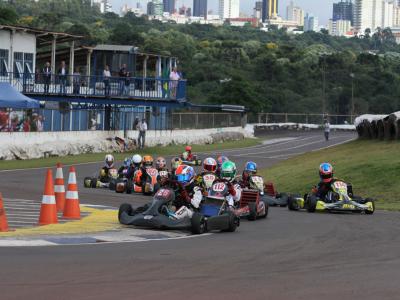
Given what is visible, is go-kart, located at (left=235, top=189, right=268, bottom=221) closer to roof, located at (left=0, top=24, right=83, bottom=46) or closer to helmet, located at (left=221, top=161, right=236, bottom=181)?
helmet, located at (left=221, top=161, right=236, bottom=181)

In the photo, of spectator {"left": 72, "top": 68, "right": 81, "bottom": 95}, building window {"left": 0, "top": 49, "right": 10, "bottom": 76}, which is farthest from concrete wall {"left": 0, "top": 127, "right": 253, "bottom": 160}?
building window {"left": 0, "top": 49, "right": 10, "bottom": 76}

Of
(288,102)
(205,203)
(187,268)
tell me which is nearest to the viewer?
(187,268)

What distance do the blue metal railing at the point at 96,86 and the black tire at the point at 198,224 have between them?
3449 centimetres

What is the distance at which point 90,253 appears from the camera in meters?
12.6

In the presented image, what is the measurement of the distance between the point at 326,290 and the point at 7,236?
5.63 metres

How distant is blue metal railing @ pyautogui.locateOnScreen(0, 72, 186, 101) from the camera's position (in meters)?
50.0

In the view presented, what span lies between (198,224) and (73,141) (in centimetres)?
3110

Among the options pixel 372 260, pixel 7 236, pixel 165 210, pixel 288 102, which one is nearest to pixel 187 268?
pixel 372 260

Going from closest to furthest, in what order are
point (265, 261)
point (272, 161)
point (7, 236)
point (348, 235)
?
1. point (265, 261)
2. point (7, 236)
3. point (348, 235)
4. point (272, 161)

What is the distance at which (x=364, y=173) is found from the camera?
29156 millimetres

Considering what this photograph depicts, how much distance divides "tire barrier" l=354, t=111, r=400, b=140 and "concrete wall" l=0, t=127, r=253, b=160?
1228 cm

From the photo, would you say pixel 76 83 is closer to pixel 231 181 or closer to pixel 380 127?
pixel 380 127

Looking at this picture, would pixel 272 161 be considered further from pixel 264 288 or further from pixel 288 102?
pixel 288 102

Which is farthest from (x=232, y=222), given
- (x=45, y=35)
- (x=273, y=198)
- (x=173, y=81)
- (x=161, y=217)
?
(x=173, y=81)
